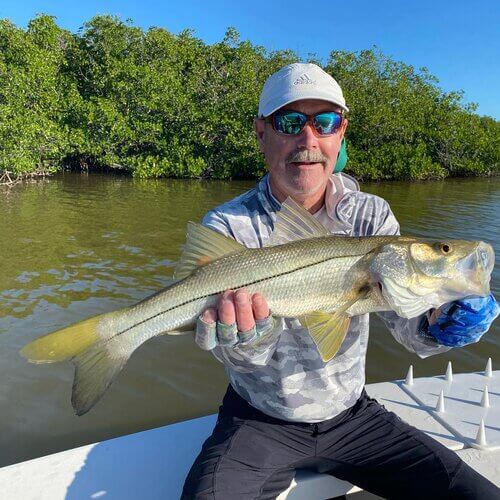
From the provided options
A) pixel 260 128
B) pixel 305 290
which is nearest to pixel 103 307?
pixel 260 128

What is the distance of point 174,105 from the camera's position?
29.3 metres

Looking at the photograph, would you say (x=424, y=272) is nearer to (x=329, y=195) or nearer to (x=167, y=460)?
(x=329, y=195)

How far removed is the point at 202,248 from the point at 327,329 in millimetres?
708

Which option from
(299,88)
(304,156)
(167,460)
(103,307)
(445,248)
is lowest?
(103,307)

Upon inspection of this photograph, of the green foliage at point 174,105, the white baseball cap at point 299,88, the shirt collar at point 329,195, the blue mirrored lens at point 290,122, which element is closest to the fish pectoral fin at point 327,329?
the shirt collar at point 329,195

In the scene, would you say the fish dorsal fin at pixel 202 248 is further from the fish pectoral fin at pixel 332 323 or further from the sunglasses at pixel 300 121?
the sunglasses at pixel 300 121

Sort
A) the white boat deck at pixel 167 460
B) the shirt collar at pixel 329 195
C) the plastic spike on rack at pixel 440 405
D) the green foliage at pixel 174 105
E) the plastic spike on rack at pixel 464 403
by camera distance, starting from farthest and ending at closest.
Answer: the green foliage at pixel 174 105 < the plastic spike on rack at pixel 440 405 < the plastic spike on rack at pixel 464 403 < the shirt collar at pixel 329 195 < the white boat deck at pixel 167 460

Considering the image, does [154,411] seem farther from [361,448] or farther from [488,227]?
[488,227]

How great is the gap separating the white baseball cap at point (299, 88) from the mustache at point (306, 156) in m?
0.27

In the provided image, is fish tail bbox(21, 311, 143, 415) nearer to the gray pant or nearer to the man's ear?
the gray pant

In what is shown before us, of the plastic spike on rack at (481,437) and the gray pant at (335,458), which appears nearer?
the gray pant at (335,458)

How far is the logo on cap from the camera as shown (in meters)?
2.52

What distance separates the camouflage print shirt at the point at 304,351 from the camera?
2.42 metres

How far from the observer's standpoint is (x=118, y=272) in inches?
341
